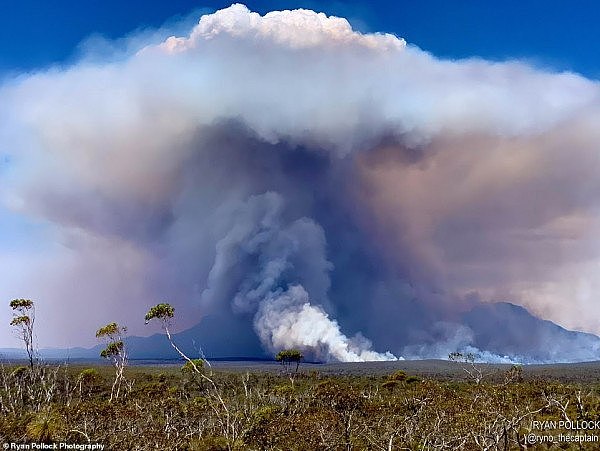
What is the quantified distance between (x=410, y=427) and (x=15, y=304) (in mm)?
60131

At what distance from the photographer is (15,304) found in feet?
252

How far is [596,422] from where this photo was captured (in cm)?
4734

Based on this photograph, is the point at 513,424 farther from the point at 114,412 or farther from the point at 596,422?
the point at 114,412

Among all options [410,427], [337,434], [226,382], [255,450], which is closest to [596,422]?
[410,427]

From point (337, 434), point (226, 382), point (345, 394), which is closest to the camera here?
point (345, 394)

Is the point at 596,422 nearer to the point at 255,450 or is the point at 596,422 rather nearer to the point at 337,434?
the point at 337,434

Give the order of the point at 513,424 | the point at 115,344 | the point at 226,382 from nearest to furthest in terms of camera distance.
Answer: the point at 513,424 → the point at 115,344 → the point at 226,382

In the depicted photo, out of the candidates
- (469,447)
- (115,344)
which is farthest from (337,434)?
(115,344)

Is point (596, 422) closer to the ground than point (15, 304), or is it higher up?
closer to the ground

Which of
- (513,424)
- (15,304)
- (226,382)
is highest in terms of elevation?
(15,304)

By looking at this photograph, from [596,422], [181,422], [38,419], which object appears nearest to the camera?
[38,419]

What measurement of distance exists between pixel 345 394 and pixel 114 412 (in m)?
23.4

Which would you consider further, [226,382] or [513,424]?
[226,382]

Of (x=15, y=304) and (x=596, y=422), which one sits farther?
(x=15, y=304)
